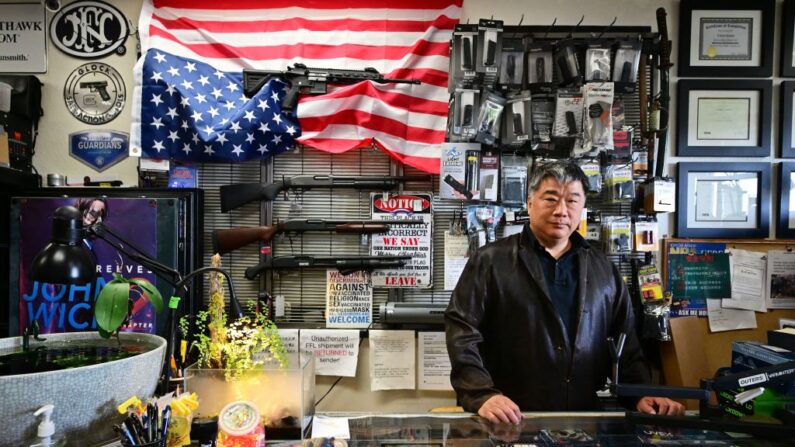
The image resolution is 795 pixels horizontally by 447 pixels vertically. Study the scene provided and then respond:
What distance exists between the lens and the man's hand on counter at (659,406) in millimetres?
1414

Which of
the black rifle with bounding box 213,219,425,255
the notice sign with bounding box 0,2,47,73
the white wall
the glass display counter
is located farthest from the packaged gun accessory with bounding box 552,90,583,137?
the notice sign with bounding box 0,2,47,73

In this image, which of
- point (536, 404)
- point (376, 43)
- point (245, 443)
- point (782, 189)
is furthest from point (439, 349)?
point (782, 189)

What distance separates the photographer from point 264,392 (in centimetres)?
122

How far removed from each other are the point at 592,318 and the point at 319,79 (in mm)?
2017

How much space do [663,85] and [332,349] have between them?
105 inches

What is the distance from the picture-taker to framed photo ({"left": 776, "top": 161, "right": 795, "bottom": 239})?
2750 millimetres

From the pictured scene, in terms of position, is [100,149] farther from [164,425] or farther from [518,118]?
[518,118]

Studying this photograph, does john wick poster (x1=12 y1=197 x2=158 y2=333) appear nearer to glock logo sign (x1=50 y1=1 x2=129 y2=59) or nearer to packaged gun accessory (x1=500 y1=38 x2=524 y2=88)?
glock logo sign (x1=50 y1=1 x2=129 y2=59)

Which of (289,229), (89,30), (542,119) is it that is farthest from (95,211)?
(542,119)

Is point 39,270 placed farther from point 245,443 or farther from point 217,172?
point 217,172

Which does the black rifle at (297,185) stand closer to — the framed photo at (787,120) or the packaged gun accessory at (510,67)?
the packaged gun accessory at (510,67)

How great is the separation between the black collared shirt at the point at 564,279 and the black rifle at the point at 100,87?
289 cm

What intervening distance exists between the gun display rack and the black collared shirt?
1009 millimetres

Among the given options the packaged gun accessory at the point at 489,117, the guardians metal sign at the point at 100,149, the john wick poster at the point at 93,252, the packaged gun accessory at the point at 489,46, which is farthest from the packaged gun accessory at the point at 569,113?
the guardians metal sign at the point at 100,149
